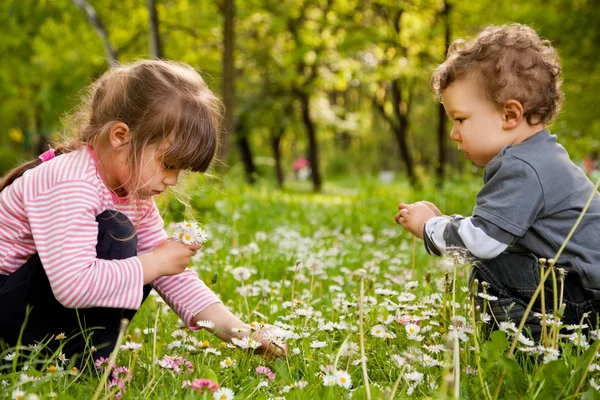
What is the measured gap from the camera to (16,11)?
440 inches

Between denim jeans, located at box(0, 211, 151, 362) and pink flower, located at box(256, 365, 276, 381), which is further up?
denim jeans, located at box(0, 211, 151, 362)

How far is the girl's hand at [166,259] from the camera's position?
2051mm

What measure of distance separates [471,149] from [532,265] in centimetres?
49

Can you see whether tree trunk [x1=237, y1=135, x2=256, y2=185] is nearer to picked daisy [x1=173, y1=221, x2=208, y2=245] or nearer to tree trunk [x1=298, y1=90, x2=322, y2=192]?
tree trunk [x1=298, y1=90, x2=322, y2=192]

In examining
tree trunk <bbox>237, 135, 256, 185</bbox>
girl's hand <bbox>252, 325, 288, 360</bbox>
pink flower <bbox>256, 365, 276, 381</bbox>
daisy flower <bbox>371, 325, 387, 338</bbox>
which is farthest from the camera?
tree trunk <bbox>237, 135, 256, 185</bbox>

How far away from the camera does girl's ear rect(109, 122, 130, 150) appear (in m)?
2.11

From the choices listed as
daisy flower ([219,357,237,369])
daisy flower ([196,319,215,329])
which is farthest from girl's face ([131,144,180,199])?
daisy flower ([219,357,237,369])

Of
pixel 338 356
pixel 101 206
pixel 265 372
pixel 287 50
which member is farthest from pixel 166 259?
pixel 287 50

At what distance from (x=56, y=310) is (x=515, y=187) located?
1.62 meters

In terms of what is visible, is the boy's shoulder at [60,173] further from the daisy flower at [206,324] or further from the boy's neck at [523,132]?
the boy's neck at [523,132]

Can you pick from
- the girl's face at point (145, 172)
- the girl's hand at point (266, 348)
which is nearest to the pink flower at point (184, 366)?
the girl's hand at point (266, 348)

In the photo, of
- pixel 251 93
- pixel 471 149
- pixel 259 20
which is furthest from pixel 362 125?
pixel 471 149

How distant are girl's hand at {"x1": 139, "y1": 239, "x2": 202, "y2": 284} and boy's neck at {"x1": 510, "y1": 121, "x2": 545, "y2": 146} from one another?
1252 mm

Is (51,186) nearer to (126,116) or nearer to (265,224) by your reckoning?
(126,116)
